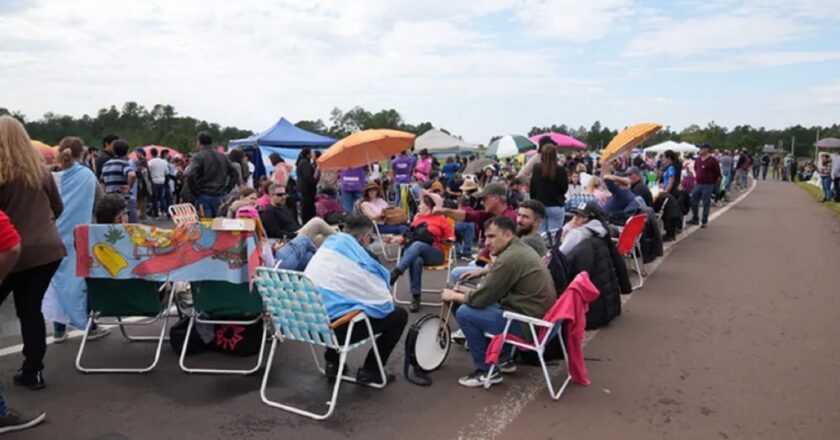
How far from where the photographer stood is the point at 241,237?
15.0 ft

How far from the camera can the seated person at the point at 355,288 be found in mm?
4145

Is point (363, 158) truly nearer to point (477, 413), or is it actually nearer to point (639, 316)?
point (639, 316)

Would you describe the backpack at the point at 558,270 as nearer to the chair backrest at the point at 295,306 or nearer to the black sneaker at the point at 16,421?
the chair backrest at the point at 295,306

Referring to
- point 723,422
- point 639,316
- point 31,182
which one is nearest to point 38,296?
point 31,182

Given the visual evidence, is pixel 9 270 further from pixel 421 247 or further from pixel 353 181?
pixel 353 181

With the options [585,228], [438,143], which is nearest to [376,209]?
[585,228]

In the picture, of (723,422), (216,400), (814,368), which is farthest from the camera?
(814,368)

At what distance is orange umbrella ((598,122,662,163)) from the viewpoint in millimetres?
9656

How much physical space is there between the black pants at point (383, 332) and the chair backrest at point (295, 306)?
0.69 ft

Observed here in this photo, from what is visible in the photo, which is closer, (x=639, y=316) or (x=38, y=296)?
(x=38, y=296)

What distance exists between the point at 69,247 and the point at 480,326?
3.45 m

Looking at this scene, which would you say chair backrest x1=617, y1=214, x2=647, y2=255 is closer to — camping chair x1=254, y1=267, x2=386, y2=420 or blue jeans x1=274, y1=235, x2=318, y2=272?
blue jeans x1=274, y1=235, x2=318, y2=272

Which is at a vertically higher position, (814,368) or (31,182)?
(31,182)

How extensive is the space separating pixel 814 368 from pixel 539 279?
2.41m
